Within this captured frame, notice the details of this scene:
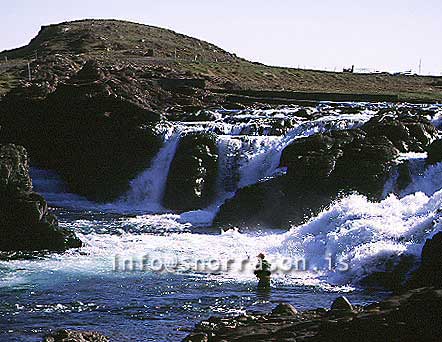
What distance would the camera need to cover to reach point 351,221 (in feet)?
95.8

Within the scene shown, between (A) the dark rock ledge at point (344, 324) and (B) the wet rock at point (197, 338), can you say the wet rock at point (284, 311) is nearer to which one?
(A) the dark rock ledge at point (344, 324)

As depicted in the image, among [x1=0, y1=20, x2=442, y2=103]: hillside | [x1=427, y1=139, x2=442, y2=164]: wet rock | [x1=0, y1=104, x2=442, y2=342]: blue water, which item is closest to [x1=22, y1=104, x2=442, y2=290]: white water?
[x1=0, y1=104, x2=442, y2=342]: blue water

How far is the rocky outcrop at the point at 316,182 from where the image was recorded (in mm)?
33875

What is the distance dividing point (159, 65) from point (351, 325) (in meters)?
51.5

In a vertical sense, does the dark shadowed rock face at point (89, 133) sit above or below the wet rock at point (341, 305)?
above

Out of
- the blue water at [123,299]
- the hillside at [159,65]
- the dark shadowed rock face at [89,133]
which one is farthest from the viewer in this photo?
the hillside at [159,65]

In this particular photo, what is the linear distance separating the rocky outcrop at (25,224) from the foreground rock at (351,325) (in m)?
11.8

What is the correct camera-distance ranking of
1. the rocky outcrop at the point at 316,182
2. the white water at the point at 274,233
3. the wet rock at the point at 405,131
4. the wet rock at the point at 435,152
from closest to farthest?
the white water at the point at 274,233 → the rocky outcrop at the point at 316,182 → the wet rock at the point at 435,152 → the wet rock at the point at 405,131

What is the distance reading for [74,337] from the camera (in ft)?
58.4

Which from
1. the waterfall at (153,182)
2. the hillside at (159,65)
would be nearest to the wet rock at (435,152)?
the waterfall at (153,182)

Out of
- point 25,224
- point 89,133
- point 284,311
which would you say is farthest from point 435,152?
point 284,311

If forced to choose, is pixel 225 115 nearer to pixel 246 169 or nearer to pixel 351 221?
pixel 246 169

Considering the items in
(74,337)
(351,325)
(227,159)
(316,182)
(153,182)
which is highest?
(227,159)

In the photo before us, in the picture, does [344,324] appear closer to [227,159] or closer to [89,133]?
[227,159]
